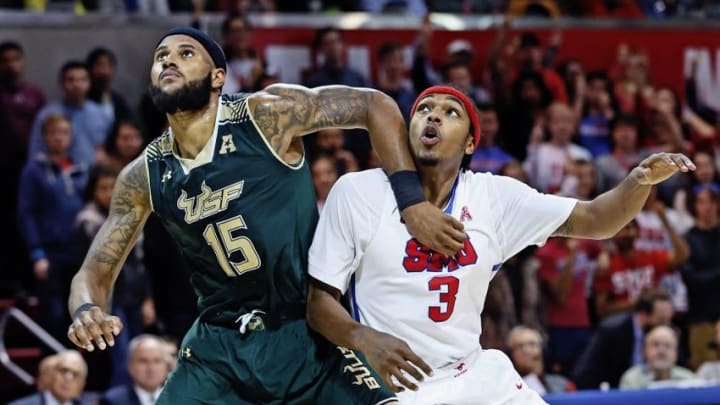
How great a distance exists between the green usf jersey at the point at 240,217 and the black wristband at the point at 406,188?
1.51 feet

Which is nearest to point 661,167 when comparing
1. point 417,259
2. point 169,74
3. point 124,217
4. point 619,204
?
point 619,204

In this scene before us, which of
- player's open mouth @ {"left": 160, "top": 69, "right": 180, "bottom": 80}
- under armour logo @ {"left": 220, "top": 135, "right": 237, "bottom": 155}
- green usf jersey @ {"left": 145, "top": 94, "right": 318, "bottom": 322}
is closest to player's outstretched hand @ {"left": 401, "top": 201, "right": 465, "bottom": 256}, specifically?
green usf jersey @ {"left": 145, "top": 94, "right": 318, "bottom": 322}

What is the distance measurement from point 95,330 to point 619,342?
6525 mm

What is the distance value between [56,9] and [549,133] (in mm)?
4674

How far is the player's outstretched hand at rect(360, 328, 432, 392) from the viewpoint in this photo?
5.38 metres

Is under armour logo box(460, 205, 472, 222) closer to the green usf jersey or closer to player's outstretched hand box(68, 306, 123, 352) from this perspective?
the green usf jersey

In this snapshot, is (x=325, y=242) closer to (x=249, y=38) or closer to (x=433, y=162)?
(x=433, y=162)

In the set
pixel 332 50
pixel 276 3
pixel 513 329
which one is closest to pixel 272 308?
pixel 513 329

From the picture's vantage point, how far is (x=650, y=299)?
11.4 metres

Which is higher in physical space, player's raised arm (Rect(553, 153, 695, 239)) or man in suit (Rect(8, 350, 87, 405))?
player's raised arm (Rect(553, 153, 695, 239))

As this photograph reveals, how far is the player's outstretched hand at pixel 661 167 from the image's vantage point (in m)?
5.69

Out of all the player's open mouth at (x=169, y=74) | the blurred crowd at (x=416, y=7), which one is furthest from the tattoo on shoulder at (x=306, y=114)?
the blurred crowd at (x=416, y=7)

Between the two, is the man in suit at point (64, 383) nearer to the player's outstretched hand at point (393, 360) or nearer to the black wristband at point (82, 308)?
the black wristband at point (82, 308)

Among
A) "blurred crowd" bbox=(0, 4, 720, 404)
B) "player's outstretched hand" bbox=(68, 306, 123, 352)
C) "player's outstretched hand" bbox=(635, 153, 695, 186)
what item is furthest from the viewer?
"blurred crowd" bbox=(0, 4, 720, 404)
